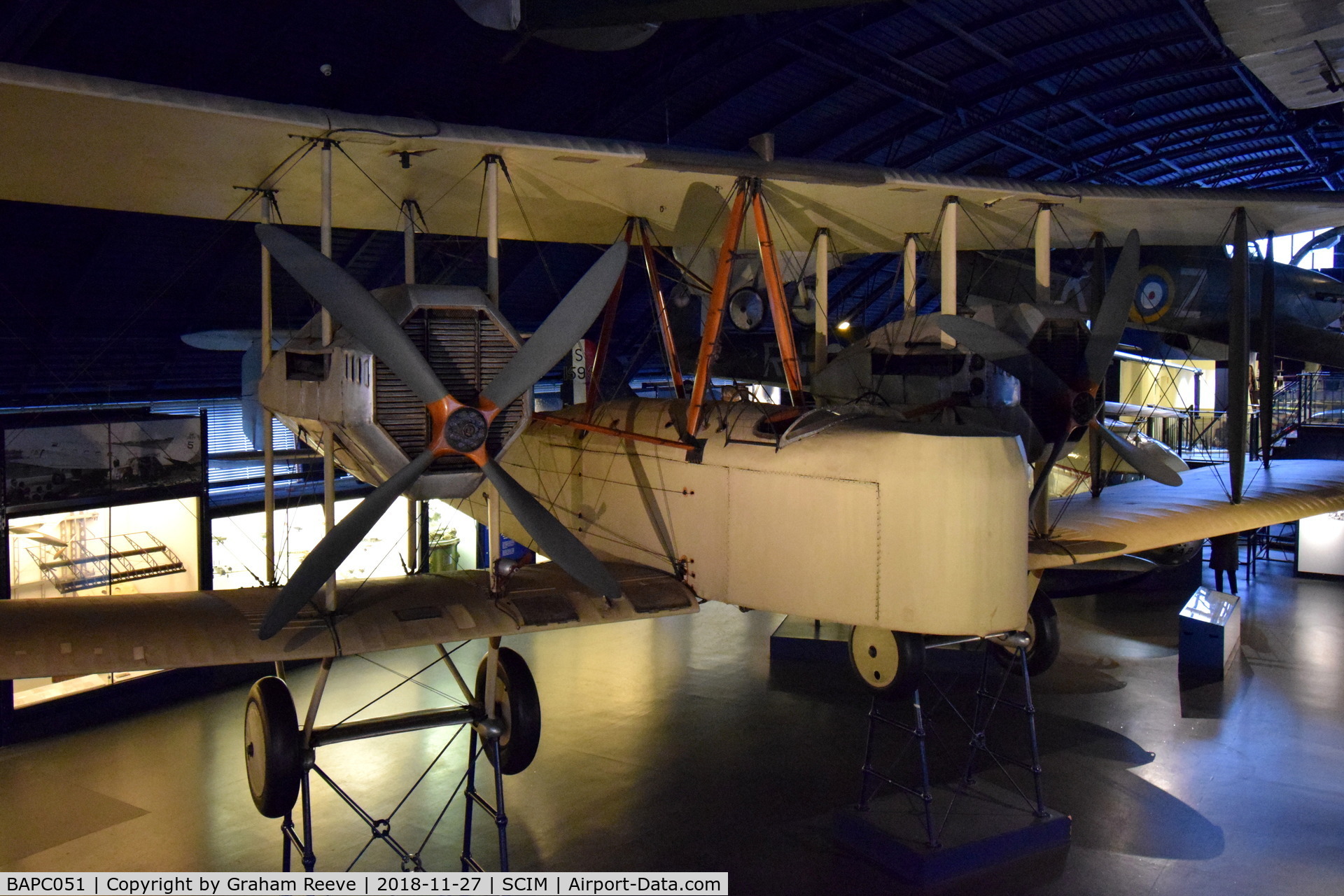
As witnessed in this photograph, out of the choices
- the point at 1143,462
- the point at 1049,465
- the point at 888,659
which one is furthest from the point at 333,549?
the point at 1143,462

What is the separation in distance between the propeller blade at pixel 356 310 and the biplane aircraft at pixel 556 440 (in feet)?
0.05

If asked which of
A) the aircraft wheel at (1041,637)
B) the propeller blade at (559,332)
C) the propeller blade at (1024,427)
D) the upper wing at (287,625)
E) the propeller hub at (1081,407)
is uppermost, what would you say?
the propeller blade at (559,332)

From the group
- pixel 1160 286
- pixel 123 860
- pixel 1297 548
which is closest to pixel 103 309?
pixel 123 860

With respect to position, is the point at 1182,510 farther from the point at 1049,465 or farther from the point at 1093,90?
the point at 1093,90

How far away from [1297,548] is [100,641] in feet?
63.2

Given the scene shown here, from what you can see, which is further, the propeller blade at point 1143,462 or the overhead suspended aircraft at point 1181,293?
the overhead suspended aircraft at point 1181,293

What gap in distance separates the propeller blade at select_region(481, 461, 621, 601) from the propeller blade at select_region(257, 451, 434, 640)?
521 mm

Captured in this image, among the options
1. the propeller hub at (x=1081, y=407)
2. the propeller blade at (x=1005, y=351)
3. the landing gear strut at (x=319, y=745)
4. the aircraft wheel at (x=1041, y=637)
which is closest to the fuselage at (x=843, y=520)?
the propeller blade at (x=1005, y=351)

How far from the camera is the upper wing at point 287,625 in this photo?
218 inches

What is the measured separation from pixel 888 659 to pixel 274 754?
14.9 ft

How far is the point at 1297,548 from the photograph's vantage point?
17.4m

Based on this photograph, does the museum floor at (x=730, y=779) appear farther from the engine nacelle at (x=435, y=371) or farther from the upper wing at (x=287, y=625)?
the engine nacelle at (x=435, y=371)

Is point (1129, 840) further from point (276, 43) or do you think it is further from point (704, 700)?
point (276, 43)

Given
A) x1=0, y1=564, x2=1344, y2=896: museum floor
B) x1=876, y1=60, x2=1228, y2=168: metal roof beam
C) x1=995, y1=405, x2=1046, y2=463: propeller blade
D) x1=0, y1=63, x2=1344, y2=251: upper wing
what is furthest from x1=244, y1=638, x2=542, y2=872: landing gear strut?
x1=876, y1=60, x2=1228, y2=168: metal roof beam
